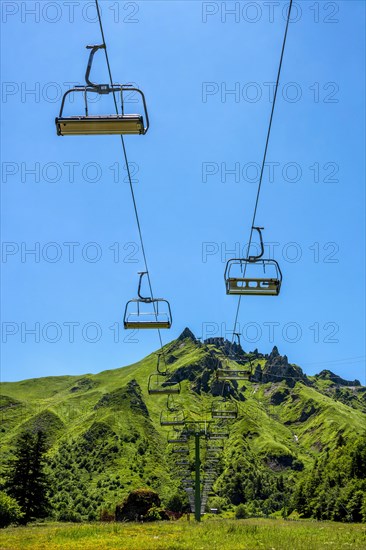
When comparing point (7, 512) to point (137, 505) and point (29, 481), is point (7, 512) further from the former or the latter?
point (29, 481)

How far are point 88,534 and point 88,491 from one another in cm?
16081

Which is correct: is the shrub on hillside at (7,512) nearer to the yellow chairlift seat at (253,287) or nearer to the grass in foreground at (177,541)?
the grass in foreground at (177,541)

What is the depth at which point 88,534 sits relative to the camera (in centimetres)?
3575

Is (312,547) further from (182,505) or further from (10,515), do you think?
(182,505)

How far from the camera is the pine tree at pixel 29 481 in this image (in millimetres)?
74562

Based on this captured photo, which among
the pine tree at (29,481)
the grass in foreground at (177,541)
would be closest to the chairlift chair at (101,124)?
the grass in foreground at (177,541)

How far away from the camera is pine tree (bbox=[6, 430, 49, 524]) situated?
74562mm

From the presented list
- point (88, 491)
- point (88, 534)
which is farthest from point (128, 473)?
point (88, 534)

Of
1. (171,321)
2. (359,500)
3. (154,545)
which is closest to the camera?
(171,321)

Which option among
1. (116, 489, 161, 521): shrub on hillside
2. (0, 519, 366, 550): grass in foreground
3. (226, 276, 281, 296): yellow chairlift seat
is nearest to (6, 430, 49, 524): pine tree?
(116, 489, 161, 521): shrub on hillside

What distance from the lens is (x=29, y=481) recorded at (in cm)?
7612

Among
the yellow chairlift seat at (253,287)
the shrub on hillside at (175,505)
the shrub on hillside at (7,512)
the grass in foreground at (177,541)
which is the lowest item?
the shrub on hillside at (175,505)

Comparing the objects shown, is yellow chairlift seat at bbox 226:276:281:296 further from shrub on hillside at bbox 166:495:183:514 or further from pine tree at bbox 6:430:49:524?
shrub on hillside at bbox 166:495:183:514

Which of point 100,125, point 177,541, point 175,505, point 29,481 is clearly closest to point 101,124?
point 100,125
